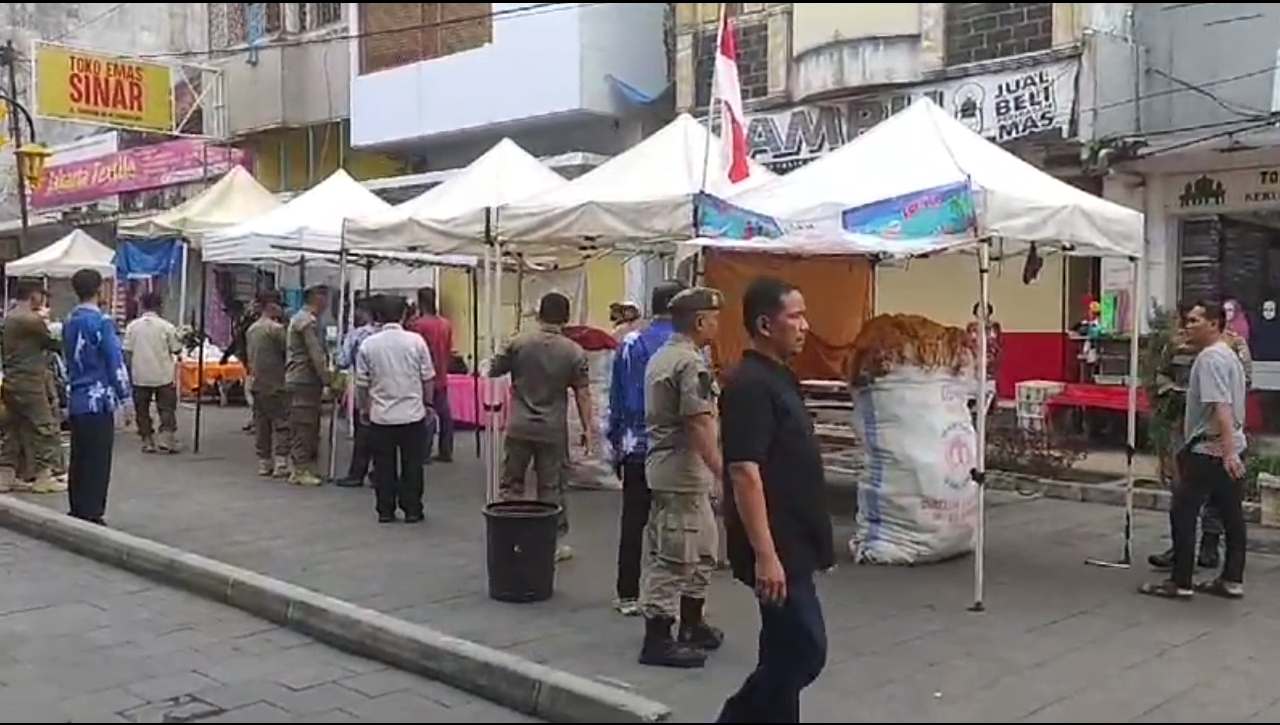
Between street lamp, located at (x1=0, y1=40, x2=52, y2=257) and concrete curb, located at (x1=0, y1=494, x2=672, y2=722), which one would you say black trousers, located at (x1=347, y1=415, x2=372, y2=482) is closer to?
concrete curb, located at (x1=0, y1=494, x2=672, y2=722)

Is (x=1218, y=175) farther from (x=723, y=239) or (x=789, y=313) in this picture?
(x=789, y=313)

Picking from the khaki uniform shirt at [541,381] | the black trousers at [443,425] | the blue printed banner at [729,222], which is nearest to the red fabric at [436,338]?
the black trousers at [443,425]

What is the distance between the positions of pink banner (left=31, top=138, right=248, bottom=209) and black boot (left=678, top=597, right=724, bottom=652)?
65.1 feet

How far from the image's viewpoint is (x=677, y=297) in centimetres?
594

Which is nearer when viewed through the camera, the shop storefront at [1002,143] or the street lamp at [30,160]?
the shop storefront at [1002,143]

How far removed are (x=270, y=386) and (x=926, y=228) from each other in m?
7.15

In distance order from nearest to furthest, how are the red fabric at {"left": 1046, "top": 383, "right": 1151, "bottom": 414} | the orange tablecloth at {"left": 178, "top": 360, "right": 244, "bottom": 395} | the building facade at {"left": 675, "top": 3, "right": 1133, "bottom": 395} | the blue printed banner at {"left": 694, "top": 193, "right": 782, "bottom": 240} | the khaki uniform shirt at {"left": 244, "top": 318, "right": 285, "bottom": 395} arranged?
the blue printed banner at {"left": 694, "top": 193, "right": 782, "bottom": 240}, the khaki uniform shirt at {"left": 244, "top": 318, "right": 285, "bottom": 395}, the red fabric at {"left": 1046, "top": 383, "right": 1151, "bottom": 414}, the building facade at {"left": 675, "top": 3, "right": 1133, "bottom": 395}, the orange tablecloth at {"left": 178, "top": 360, "right": 244, "bottom": 395}

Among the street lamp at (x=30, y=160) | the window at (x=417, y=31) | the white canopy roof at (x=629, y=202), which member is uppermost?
the window at (x=417, y=31)

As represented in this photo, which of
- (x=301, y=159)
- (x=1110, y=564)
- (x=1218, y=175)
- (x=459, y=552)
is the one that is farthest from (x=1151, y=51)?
(x=301, y=159)

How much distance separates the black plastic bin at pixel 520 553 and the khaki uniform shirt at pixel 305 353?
478 cm

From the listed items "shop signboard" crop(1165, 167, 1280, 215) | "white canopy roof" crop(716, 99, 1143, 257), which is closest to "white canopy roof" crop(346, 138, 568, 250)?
"white canopy roof" crop(716, 99, 1143, 257)

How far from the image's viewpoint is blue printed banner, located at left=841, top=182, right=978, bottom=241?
7016 millimetres

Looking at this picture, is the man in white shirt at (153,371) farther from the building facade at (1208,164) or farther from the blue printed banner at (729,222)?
the building facade at (1208,164)

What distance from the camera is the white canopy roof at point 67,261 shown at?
67.9ft
